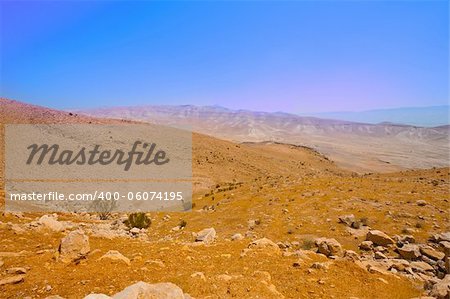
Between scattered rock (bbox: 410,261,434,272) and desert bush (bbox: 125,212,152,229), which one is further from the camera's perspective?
desert bush (bbox: 125,212,152,229)

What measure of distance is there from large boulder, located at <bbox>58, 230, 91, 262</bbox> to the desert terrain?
2 centimetres

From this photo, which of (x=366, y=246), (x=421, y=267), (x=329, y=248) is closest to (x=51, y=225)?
(x=329, y=248)

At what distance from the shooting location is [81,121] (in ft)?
145

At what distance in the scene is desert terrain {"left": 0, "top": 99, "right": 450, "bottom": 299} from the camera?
19.9ft

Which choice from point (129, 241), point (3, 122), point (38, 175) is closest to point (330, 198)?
point (129, 241)

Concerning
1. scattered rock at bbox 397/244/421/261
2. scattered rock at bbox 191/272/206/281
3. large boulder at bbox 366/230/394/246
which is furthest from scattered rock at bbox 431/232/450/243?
scattered rock at bbox 191/272/206/281

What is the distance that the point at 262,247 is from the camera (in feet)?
27.6

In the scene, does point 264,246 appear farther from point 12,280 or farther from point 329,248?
point 12,280

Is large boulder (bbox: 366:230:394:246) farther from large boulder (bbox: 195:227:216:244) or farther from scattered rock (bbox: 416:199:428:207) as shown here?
scattered rock (bbox: 416:199:428:207)

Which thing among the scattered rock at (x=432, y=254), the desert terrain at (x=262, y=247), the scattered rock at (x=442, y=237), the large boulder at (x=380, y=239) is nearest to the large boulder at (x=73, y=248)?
the desert terrain at (x=262, y=247)

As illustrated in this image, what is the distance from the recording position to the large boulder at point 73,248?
6.86 m

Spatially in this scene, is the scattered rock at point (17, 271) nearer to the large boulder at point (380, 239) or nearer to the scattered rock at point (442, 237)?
the large boulder at point (380, 239)

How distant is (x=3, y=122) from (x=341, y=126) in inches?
6344

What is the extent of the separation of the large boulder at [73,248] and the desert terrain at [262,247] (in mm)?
23
